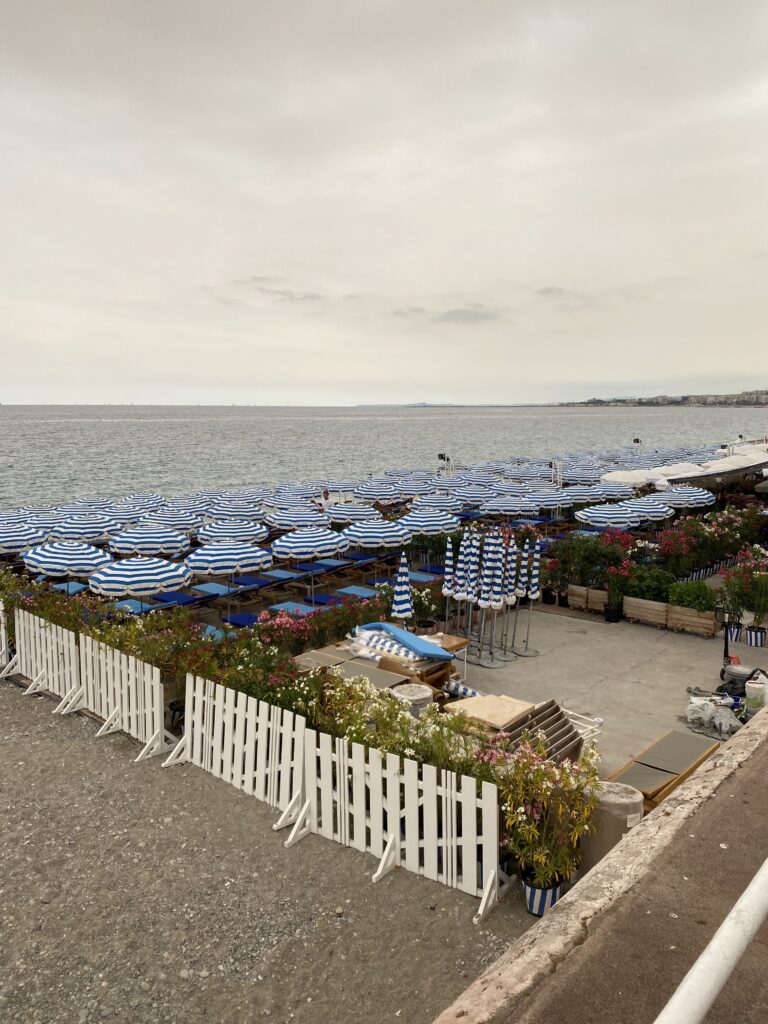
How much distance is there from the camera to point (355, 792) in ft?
21.0

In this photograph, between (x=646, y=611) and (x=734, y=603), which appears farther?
(x=646, y=611)

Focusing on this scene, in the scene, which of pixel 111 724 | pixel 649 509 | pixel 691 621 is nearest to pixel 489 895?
pixel 111 724

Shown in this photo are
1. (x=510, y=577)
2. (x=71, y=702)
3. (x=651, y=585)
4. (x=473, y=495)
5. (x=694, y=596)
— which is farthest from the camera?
(x=473, y=495)

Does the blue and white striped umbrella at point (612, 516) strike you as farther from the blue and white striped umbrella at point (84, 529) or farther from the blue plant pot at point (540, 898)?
the blue plant pot at point (540, 898)

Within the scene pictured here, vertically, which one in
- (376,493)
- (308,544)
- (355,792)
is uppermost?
(308,544)

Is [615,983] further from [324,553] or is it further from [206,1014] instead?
[324,553]

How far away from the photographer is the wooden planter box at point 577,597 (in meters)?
16.3

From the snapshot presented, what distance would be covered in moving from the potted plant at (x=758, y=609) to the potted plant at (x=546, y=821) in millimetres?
9435

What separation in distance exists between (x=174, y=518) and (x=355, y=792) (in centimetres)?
1933

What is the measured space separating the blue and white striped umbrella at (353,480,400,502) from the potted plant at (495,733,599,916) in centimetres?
2536

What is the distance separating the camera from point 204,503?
29016 mm

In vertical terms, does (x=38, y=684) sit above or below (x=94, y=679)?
below

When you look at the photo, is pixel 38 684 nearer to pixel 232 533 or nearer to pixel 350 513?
pixel 232 533

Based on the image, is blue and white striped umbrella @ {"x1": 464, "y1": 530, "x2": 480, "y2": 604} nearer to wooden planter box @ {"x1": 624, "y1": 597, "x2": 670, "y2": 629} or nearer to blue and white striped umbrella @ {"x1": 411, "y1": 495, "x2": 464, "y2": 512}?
wooden planter box @ {"x1": 624, "y1": 597, "x2": 670, "y2": 629}
